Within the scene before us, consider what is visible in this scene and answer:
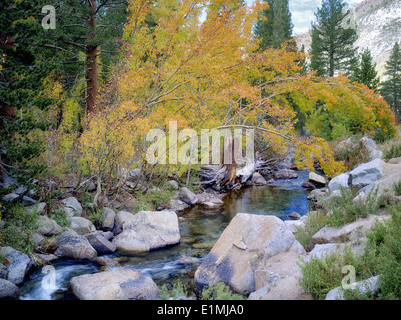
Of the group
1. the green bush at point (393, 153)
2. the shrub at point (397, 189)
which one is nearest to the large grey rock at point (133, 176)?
A: the shrub at point (397, 189)

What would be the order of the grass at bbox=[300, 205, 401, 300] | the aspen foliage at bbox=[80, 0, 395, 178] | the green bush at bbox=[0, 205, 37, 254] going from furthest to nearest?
the aspen foliage at bbox=[80, 0, 395, 178]
the green bush at bbox=[0, 205, 37, 254]
the grass at bbox=[300, 205, 401, 300]

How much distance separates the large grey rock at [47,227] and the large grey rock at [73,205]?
1.09 m

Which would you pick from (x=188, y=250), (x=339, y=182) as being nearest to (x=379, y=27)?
(x=339, y=182)

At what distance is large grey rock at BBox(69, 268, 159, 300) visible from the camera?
15.9 ft

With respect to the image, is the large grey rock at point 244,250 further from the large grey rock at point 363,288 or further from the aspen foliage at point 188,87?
the aspen foliage at point 188,87

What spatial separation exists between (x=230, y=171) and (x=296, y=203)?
4340mm

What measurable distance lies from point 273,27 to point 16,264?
31.2m

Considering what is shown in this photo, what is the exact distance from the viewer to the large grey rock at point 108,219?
28.6 ft

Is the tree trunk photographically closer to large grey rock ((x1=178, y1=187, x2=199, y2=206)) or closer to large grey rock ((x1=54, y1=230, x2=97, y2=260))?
large grey rock ((x1=178, y1=187, x2=199, y2=206))

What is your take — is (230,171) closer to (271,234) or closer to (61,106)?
(61,106)

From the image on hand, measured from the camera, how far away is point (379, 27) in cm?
15862

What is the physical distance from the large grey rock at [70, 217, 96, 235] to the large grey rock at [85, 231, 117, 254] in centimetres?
50

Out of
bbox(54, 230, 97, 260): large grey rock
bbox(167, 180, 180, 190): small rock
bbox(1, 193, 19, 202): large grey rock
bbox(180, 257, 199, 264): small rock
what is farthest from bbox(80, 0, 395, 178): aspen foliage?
bbox(180, 257, 199, 264): small rock
